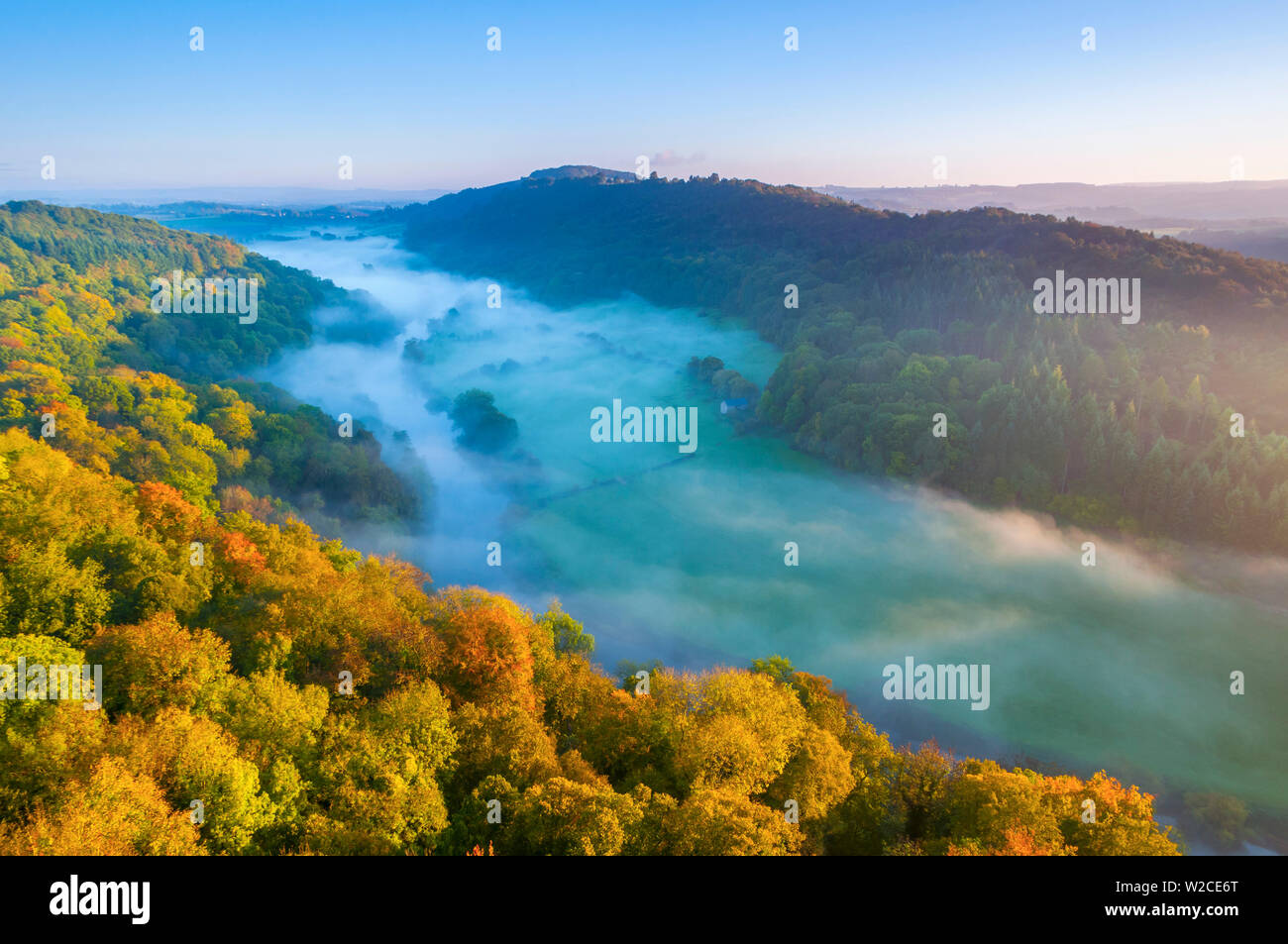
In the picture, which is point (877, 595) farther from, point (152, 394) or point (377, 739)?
point (152, 394)

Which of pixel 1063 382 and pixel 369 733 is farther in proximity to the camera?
pixel 1063 382

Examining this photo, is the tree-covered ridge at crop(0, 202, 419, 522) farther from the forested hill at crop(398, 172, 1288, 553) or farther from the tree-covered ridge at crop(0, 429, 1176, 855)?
the forested hill at crop(398, 172, 1288, 553)

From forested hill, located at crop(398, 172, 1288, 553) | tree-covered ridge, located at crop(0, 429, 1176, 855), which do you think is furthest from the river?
tree-covered ridge, located at crop(0, 429, 1176, 855)

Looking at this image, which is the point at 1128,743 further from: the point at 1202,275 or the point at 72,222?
the point at 72,222

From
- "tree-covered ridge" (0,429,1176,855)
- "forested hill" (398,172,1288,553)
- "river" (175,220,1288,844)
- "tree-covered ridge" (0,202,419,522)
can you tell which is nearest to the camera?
"tree-covered ridge" (0,429,1176,855)

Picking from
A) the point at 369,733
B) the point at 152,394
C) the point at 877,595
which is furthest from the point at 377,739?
the point at 152,394

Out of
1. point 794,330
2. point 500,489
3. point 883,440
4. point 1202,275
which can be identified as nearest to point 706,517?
point 883,440

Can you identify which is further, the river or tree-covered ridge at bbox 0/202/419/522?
tree-covered ridge at bbox 0/202/419/522
